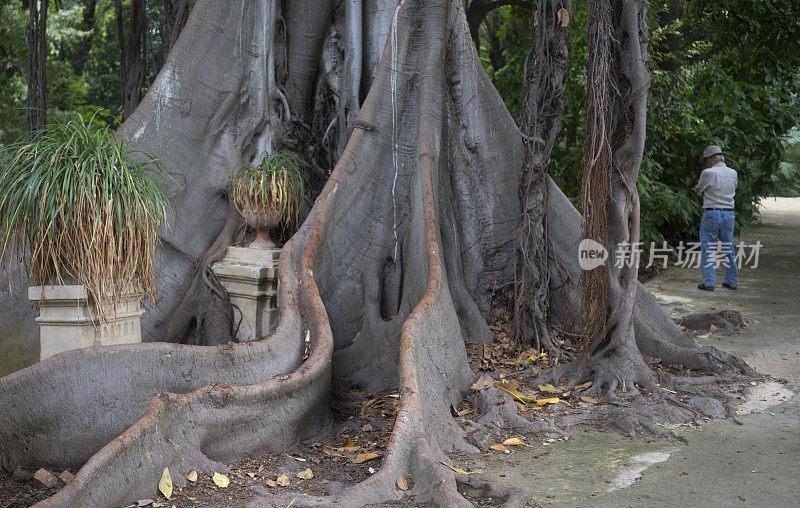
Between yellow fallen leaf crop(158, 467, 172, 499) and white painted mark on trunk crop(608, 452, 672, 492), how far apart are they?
81.8 inches

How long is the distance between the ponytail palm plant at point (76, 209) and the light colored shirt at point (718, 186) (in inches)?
268

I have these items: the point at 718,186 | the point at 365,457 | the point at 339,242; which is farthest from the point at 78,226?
the point at 718,186

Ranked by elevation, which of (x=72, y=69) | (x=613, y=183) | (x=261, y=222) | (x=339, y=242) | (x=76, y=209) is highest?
(x=72, y=69)

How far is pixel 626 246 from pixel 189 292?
3.43 metres

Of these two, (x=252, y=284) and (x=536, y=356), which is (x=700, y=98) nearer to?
(x=536, y=356)

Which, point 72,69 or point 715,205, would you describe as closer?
point 715,205

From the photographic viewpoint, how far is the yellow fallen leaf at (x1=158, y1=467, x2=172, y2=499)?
11.0 feet

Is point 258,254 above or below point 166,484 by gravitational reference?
above

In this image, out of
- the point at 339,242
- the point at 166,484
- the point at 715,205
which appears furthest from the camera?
the point at 715,205

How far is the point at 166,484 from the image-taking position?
3375 mm

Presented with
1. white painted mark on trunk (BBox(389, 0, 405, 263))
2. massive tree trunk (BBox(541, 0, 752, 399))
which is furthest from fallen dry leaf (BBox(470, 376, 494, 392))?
white painted mark on trunk (BBox(389, 0, 405, 263))

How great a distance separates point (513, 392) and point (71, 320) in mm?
2751

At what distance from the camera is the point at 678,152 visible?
11.4 meters

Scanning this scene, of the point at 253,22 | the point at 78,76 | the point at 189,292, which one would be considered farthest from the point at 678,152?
the point at 78,76
